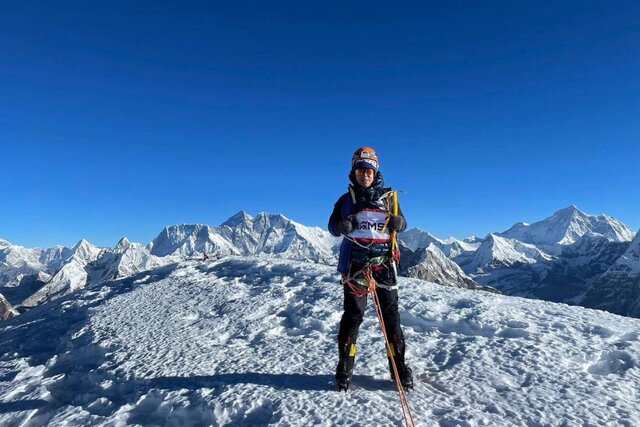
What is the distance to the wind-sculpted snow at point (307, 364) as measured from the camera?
6.66 meters

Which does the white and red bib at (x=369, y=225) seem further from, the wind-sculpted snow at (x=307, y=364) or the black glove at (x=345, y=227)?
the wind-sculpted snow at (x=307, y=364)

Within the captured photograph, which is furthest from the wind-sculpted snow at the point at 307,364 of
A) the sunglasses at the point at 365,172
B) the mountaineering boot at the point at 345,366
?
the sunglasses at the point at 365,172

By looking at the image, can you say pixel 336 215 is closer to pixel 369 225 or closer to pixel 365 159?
pixel 369 225

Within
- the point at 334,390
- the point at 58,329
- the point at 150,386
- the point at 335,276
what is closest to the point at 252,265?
the point at 335,276

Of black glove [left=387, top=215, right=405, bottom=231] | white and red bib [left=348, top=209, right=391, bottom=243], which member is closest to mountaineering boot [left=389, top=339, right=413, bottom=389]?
white and red bib [left=348, top=209, right=391, bottom=243]

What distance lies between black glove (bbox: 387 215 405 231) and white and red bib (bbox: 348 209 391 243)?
0.45ft

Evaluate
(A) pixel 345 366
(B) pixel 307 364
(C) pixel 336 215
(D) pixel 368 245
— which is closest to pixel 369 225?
(D) pixel 368 245

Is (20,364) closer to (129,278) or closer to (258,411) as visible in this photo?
(258,411)

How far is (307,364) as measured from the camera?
345 inches

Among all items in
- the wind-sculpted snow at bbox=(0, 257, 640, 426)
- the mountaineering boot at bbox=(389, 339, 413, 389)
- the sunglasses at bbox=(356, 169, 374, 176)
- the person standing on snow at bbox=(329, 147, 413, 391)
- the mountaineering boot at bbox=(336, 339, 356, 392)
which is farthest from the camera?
the sunglasses at bbox=(356, 169, 374, 176)

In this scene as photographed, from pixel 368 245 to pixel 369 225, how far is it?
369mm

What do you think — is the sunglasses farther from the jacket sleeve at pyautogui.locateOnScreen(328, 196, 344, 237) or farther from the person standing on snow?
the jacket sleeve at pyautogui.locateOnScreen(328, 196, 344, 237)

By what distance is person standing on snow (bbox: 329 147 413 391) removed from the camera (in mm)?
7695

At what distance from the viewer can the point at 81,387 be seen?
9.06 meters
